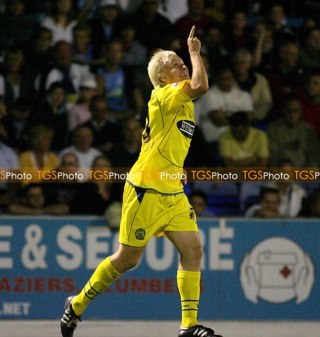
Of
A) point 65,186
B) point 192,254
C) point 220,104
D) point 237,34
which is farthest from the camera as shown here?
point 237,34

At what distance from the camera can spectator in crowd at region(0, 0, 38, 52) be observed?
10430 millimetres

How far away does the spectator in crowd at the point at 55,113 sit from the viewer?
376 inches

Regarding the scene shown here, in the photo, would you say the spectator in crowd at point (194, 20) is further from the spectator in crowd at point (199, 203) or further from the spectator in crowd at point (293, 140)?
the spectator in crowd at point (199, 203)

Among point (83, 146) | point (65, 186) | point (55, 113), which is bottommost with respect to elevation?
point (65, 186)

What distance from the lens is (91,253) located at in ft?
28.4

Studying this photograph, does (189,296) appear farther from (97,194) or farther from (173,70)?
(97,194)

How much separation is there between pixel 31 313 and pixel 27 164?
4.54 feet

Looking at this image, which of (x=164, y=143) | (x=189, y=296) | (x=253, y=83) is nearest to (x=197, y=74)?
(x=164, y=143)

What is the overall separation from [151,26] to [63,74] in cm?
111

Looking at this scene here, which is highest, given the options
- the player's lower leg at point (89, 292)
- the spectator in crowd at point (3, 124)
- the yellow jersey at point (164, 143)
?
the spectator in crowd at point (3, 124)

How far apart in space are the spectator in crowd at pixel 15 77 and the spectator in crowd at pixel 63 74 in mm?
118

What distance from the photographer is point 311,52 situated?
34.9 feet

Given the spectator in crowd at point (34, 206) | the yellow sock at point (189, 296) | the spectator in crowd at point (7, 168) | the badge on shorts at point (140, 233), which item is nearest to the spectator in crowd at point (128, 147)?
the spectator in crowd at point (34, 206)

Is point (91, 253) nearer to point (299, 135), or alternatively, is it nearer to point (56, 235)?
point (56, 235)
